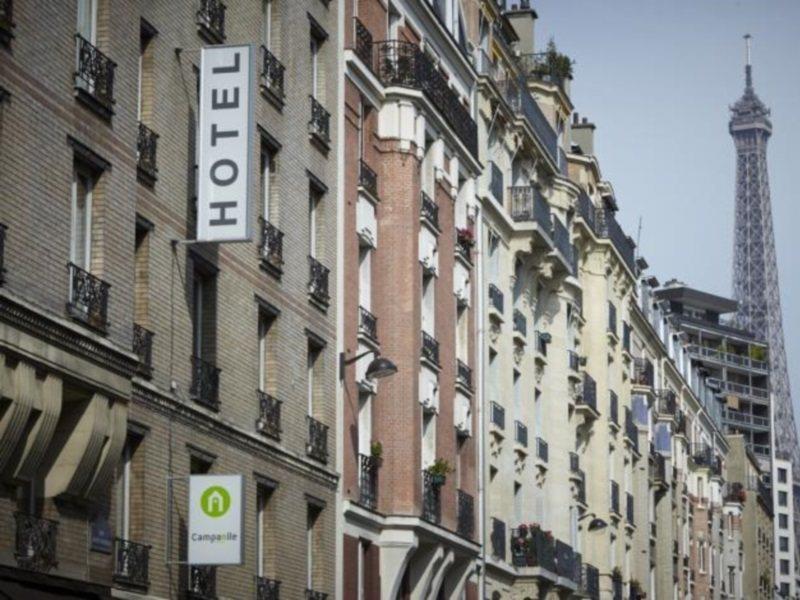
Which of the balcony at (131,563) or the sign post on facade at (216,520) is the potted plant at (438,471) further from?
the balcony at (131,563)

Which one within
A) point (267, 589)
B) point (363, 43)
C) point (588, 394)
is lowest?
point (267, 589)

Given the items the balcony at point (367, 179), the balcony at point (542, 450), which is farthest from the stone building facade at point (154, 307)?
the balcony at point (542, 450)

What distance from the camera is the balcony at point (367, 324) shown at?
48.8 m

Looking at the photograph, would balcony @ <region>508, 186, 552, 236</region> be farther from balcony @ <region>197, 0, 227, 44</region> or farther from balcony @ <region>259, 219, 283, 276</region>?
balcony @ <region>197, 0, 227, 44</region>

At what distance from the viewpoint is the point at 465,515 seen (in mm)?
56719

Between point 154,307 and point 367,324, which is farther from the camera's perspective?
point 367,324

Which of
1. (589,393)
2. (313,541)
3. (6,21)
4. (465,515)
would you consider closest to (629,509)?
(589,393)

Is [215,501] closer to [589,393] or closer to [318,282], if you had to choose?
[318,282]

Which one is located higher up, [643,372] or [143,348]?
[643,372]

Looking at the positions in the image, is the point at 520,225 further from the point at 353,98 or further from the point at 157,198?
the point at 157,198

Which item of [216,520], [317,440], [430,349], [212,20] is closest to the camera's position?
[216,520]

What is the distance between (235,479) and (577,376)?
129ft

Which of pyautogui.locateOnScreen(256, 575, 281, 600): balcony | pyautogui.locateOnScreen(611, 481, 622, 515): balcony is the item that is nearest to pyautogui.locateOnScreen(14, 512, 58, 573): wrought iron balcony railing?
→ pyautogui.locateOnScreen(256, 575, 281, 600): balcony

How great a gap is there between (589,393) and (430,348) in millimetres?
24845
